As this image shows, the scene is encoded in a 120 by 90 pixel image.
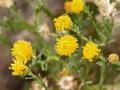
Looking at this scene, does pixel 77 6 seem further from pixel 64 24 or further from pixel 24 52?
pixel 24 52

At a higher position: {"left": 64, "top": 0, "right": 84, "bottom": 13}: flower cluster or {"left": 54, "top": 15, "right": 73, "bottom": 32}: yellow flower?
{"left": 64, "top": 0, "right": 84, "bottom": 13}: flower cluster

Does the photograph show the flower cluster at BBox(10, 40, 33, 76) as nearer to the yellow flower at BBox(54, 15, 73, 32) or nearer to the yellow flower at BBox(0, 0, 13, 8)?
the yellow flower at BBox(54, 15, 73, 32)

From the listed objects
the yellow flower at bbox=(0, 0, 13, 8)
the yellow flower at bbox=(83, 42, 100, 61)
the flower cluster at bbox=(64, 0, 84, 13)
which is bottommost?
the yellow flower at bbox=(83, 42, 100, 61)

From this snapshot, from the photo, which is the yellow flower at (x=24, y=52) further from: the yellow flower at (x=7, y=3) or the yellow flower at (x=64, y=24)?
the yellow flower at (x=7, y=3)

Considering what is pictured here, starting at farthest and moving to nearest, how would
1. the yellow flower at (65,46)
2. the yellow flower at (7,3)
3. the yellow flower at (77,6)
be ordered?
the yellow flower at (7,3), the yellow flower at (77,6), the yellow flower at (65,46)

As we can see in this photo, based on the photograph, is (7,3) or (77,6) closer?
(77,6)

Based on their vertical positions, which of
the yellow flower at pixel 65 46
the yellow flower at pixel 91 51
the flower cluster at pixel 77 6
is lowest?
the yellow flower at pixel 91 51

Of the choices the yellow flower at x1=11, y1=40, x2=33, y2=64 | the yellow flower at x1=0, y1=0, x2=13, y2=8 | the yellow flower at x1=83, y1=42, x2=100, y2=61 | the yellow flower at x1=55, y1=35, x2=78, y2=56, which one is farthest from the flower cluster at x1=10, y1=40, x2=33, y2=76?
the yellow flower at x1=0, y1=0, x2=13, y2=8

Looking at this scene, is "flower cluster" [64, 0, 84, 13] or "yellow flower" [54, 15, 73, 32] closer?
"yellow flower" [54, 15, 73, 32]

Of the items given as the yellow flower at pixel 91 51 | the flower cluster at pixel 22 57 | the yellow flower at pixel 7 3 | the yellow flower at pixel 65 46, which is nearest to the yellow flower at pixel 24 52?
the flower cluster at pixel 22 57

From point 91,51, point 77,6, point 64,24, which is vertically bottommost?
point 91,51

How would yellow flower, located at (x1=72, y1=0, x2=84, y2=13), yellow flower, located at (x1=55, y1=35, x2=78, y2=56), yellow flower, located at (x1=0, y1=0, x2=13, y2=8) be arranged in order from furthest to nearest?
yellow flower, located at (x1=0, y1=0, x2=13, y2=8)
yellow flower, located at (x1=72, y1=0, x2=84, y2=13)
yellow flower, located at (x1=55, y1=35, x2=78, y2=56)

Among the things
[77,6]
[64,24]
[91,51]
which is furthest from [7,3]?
[91,51]
